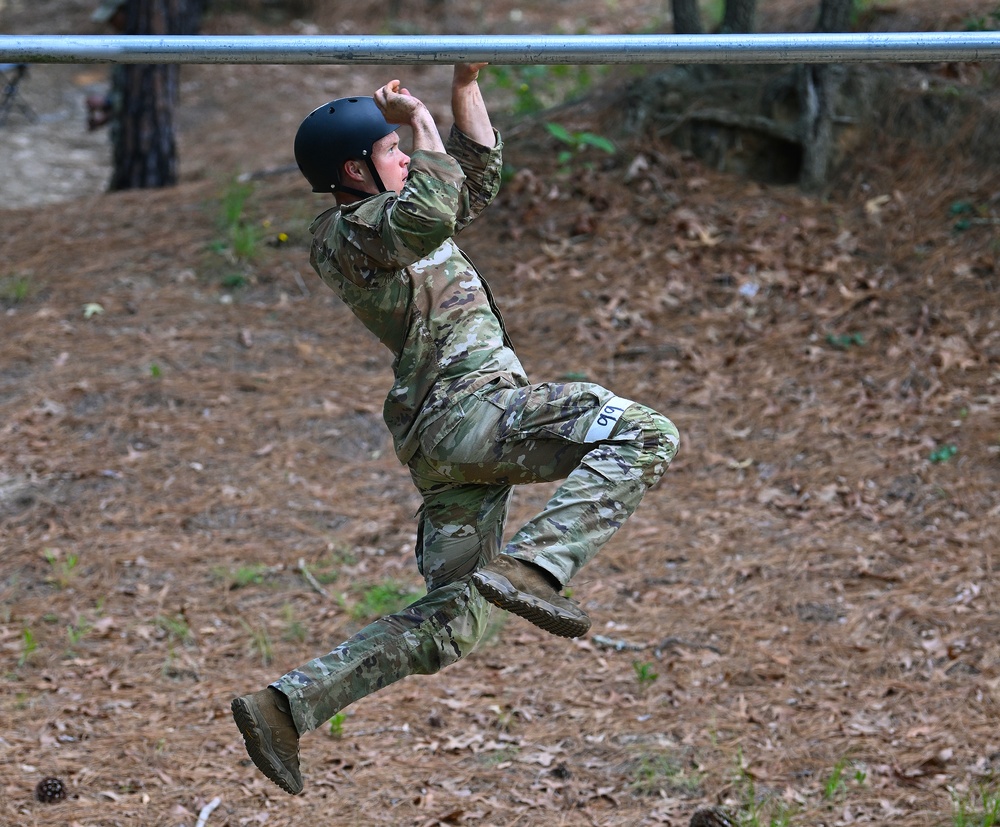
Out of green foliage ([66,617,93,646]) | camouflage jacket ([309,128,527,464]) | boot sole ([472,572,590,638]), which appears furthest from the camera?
green foliage ([66,617,93,646])

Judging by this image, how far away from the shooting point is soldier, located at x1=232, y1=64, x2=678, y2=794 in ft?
9.51

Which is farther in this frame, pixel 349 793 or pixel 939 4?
pixel 939 4

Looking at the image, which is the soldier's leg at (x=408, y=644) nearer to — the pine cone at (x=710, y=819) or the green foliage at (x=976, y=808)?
the pine cone at (x=710, y=819)

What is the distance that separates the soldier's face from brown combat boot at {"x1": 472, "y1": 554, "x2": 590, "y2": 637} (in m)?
1.12

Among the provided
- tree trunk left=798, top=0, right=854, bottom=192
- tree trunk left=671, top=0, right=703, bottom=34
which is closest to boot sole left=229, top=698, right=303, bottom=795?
tree trunk left=798, top=0, right=854, bottom=192

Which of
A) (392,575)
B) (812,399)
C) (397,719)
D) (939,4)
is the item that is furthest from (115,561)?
(939,4)

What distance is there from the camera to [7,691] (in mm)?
5086

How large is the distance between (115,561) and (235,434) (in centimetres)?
126

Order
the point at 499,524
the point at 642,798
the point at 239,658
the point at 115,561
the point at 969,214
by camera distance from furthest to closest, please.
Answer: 1. the point at 969,214
2. the point at 115,561
3. the point at 239,658
4. the point at 642,798
5. the point at 499,524

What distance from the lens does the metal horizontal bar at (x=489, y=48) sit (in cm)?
300

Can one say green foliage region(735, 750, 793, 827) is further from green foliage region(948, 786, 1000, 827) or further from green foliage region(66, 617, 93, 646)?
green foliage region(66, 617, 93, 646)

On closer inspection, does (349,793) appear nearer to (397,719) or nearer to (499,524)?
(397,719)

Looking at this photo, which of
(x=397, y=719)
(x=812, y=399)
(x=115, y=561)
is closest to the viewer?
(x=397, y=719)

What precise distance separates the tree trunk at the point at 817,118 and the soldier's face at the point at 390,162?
18.5 feet
